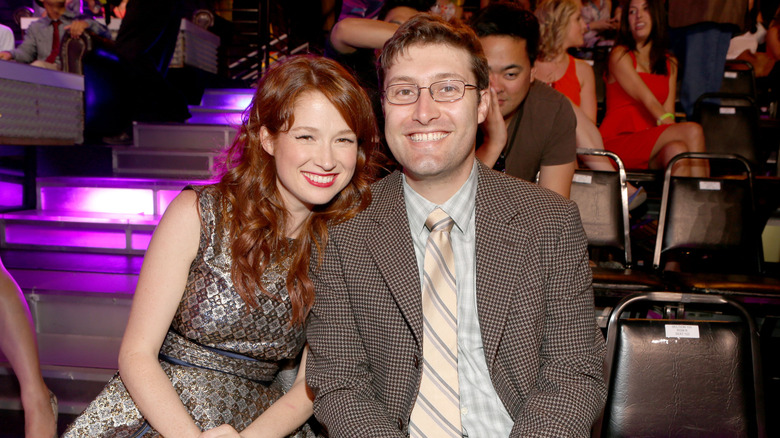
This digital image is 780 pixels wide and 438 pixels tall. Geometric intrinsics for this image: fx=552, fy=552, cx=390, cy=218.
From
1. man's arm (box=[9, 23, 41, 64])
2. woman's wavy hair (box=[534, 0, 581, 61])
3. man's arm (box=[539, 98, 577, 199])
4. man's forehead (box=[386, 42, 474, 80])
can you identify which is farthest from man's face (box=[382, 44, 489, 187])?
man's arm (box=[9, 23, 41, 64])

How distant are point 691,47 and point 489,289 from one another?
3.98 metres

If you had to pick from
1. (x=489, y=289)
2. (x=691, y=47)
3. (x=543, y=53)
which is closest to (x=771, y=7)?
(x=691, y=47)

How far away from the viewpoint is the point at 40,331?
9.96 ft

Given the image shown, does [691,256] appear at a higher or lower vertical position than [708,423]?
higher

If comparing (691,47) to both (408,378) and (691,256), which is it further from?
(408,378)

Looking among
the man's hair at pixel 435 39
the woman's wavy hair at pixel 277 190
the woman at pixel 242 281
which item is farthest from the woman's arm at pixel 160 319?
the man's hair at pixel 435 39

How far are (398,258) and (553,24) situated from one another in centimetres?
304

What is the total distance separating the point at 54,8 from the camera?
5.47 meters

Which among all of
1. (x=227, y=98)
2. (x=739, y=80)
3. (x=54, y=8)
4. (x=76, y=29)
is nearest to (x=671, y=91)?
(x=739, y=80)

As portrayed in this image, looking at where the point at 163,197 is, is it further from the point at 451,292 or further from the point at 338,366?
the point at 451,292

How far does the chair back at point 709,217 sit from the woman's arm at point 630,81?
1.31 m

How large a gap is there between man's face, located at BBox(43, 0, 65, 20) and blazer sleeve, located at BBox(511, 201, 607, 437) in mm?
5772

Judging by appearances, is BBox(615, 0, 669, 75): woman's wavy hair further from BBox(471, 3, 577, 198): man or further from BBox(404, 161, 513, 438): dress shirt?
BBox(404, 161, 513, 438): dress shirt

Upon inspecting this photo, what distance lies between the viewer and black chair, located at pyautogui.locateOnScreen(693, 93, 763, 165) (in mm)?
4098
